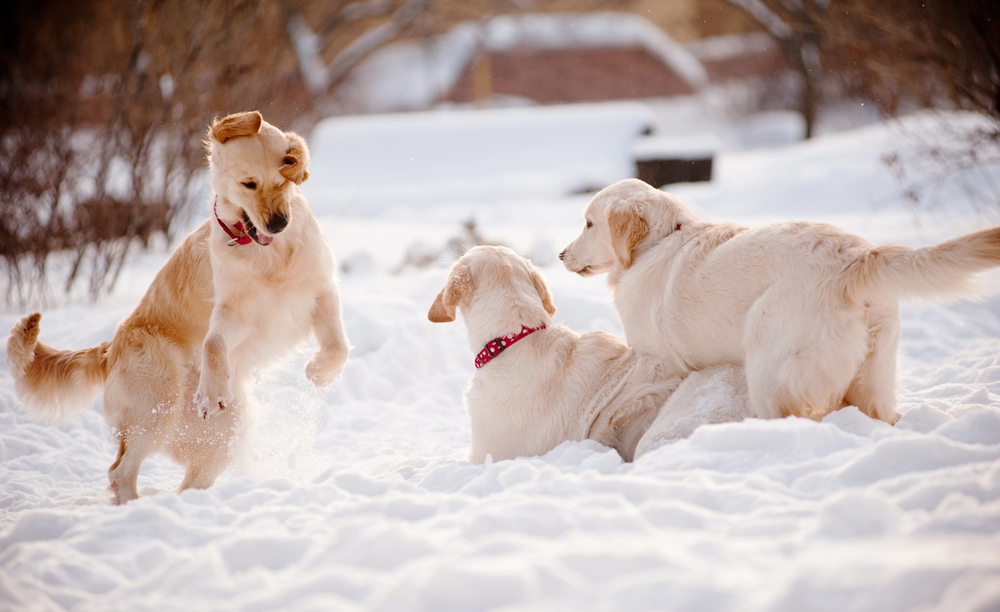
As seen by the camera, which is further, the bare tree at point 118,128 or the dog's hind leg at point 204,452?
the bare tree at point 118,128

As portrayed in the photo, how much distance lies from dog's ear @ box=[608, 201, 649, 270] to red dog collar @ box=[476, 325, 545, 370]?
674 mm

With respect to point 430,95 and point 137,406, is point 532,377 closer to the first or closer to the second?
point 137,406

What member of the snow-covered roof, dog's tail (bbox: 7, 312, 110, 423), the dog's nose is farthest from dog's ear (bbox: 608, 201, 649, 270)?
the snow-covered roof

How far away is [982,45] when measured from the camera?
7.59 meters

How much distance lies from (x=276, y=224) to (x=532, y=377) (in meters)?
1.44

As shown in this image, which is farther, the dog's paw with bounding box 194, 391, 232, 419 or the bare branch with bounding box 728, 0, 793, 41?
the bare branch with bounding box 728, 0, 793, 41

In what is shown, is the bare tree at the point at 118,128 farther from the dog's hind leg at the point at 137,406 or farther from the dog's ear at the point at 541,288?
the dog's ear at the point at 541,288

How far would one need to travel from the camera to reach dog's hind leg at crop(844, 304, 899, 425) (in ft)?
9.12

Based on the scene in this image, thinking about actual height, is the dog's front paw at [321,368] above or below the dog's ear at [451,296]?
below

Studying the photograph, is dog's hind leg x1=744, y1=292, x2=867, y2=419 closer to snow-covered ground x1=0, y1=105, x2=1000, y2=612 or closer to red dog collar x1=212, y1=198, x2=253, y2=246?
snow-covered ground x1=0, y1=105, x2=1000, y2=612

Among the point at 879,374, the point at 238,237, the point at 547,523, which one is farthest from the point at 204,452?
the point at 879,374

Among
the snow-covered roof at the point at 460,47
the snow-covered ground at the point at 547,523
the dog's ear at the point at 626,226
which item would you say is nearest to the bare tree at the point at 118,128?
the snow-covered ground at the point at 547,523

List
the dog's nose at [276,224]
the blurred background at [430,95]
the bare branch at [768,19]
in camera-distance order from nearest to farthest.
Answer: the dog's nose at [276,224] < the blurred background at [430,95] < the bare branch at [768,19]

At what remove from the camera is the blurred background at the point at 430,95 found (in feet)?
25.9
